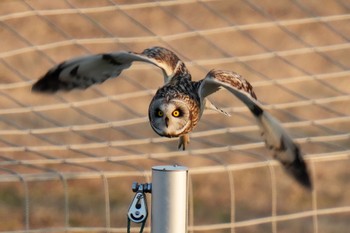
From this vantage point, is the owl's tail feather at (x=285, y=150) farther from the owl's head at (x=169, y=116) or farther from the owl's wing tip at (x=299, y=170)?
A: the owl's head at (x=169, y=116)

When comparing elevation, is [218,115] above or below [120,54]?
above

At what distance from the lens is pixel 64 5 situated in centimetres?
636

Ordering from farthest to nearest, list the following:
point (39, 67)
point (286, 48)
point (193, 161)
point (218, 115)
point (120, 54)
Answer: point (286, 48) → point (39, 67) → point (218, 115) → point (193, 161) → point (120, 54)

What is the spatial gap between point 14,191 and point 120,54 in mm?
2135

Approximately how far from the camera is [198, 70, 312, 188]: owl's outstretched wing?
2277 millimetres

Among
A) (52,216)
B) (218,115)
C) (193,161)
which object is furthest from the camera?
(218,115)

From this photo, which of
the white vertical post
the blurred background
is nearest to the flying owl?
the white vertical post

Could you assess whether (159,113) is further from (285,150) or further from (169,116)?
(285,150)

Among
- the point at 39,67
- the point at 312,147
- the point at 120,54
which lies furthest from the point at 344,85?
the point at 120,54

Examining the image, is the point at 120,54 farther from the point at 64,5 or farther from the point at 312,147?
the point at 64,5

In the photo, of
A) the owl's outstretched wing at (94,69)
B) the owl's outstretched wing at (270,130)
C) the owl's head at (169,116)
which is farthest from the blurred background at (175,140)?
the owl's outstretched wing at (270,130)

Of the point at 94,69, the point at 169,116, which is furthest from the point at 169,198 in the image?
the point at 94,69

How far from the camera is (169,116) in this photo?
2.51m

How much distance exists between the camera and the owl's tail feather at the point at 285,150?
2.27 m
